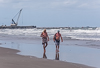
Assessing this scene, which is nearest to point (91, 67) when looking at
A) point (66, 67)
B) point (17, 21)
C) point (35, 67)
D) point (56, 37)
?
point (66, 67)

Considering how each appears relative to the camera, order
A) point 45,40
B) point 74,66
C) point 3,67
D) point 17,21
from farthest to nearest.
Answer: point 17,21 < point 45,40 < point 74,66 < point 3,67

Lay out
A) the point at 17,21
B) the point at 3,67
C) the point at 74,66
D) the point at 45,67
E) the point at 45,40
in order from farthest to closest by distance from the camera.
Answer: the point at 17,21 < the point at 45,40 < the point at 74,66 < the point at 45,67 < the point at 3,67

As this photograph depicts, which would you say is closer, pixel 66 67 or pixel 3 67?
pixel 3 67

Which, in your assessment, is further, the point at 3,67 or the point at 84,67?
the point at 84,67

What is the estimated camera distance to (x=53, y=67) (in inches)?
367

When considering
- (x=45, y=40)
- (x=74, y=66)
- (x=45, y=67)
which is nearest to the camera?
(x=45, y=67)

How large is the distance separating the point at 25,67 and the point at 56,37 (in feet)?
21.4

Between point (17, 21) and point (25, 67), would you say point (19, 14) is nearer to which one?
point (17, 21)

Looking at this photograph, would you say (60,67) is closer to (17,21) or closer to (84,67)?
(84,67)

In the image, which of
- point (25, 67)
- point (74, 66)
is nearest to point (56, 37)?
point (74, 66)

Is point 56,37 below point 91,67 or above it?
above

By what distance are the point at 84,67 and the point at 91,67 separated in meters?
0.33

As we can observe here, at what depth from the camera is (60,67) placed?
9.43m

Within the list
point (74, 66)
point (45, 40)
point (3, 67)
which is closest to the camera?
point (3, 67)
